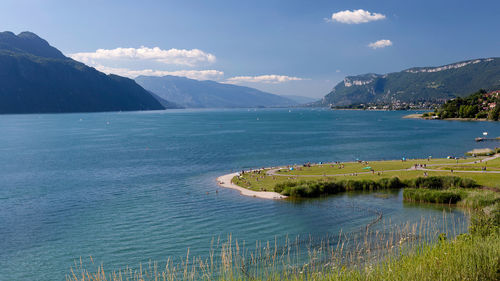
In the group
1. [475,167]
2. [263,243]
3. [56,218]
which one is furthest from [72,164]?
[475,167]

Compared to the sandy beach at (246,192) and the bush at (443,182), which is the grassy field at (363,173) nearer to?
the sandy beach at (246,192)

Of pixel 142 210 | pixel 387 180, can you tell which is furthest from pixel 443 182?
pixel 142 210

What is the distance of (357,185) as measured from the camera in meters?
62.9

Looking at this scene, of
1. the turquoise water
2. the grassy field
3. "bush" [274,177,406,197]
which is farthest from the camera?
the grassy field

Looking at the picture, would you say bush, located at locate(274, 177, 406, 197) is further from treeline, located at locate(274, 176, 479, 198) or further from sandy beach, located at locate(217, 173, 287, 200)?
sandy beach, located at locate(217, 173, 287, 200)

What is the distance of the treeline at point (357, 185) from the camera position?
191ft

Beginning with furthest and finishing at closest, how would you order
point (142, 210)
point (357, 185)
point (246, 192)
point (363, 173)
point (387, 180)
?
1. point (363, 173)
2. point (246, 192)
3. point (387, 180)
4. point (357, 185)
5. point (142, 210)

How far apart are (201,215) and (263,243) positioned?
1455 cm

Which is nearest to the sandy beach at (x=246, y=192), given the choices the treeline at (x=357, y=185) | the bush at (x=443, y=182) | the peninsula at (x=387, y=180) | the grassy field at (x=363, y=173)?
the peninsula at (x=387, y=180)

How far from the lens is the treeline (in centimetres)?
5816

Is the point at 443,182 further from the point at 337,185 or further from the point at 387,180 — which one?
the point at 337,185

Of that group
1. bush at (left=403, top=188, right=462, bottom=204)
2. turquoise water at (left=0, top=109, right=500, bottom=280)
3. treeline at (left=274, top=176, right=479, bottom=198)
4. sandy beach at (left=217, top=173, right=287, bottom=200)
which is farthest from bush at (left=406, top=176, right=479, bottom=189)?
sandy beach at (left=217, top=173, right=287, bottom=200)

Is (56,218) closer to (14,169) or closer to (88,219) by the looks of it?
(88,219)

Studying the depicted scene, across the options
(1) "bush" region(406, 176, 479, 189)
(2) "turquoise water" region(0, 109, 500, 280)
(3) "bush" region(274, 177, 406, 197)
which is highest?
(1) "bush" region(406, 176, 479, 189)
